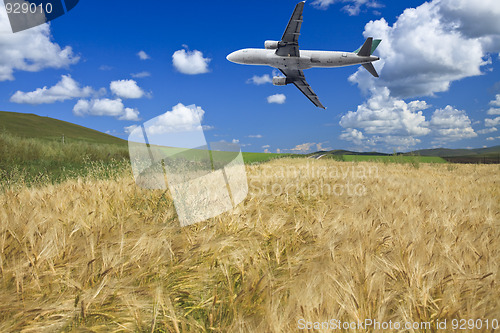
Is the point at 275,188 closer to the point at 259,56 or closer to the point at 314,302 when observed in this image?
the point at 314,302

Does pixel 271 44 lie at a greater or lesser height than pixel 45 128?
lesser

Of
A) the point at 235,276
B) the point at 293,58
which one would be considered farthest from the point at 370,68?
the point at 235,276

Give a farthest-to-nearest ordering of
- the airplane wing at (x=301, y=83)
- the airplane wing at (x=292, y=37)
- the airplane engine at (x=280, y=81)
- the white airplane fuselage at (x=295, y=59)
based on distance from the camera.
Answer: the airplane engine at (x=280, y=81), the airplane wing at (x=301, y=83), the white airplane fuselage at (x=295, y=59), the airplane wing at (x=292, y=37)

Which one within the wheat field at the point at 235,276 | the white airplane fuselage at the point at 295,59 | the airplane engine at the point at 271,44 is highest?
the airplane engine at the point at 271,44

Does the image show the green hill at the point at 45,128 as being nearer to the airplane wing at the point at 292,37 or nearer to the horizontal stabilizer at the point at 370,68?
the airplane wing at the point at 292,37

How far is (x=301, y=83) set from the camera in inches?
1315

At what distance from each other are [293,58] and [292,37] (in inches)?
120

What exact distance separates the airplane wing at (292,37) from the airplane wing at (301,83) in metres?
4.30

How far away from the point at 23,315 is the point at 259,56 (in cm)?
3001

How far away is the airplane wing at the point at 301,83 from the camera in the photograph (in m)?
31.5
